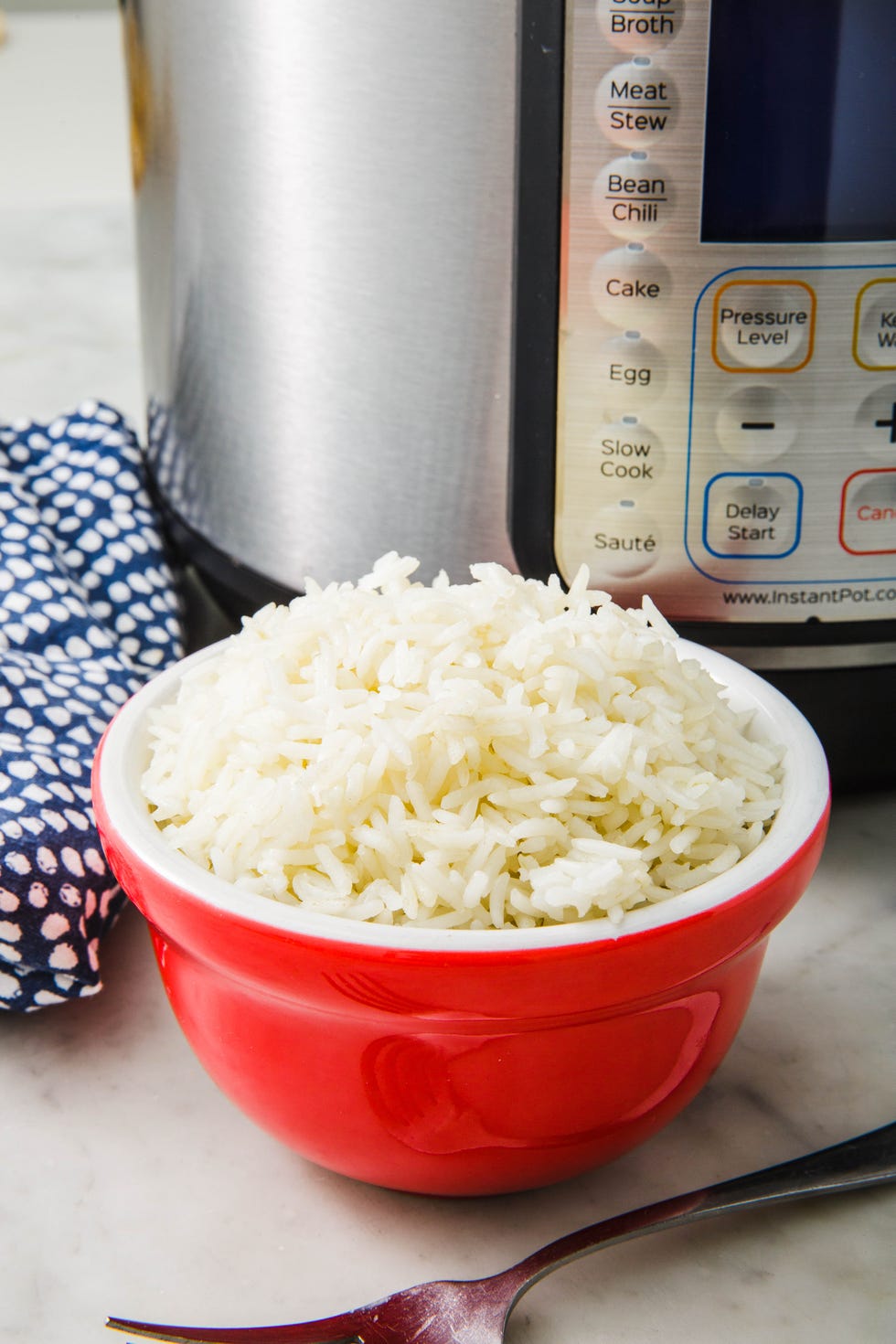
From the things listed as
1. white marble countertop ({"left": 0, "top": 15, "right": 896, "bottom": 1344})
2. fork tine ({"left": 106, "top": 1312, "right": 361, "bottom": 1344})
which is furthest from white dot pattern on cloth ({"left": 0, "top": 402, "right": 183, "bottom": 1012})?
fork tine ({"left": 106, "top": 1312, "right": 361, "bottom": 1344})

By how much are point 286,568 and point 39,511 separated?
0.66ft

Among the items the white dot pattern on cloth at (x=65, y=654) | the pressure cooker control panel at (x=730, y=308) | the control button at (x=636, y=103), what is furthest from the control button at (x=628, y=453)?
the white dot pattern on cloth at (x=65, y=654)

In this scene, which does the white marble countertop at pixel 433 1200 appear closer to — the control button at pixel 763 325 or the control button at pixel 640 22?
the control button at pixel 763 325

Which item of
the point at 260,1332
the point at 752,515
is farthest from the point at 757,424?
the point at 260,1332

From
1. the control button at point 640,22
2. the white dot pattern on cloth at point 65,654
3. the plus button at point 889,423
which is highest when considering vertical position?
the control button at point 640,22

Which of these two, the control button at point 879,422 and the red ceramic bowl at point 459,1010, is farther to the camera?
the control button at point 879,422

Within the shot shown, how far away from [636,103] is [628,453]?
13 cm

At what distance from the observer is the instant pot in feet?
1.73

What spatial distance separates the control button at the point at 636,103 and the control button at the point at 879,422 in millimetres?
127

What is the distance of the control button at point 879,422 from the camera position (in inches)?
22.4

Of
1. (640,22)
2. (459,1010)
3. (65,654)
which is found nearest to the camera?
(459,1010)

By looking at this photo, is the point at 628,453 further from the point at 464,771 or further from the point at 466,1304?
the point at 466,1304

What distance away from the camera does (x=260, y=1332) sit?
16.9 inches

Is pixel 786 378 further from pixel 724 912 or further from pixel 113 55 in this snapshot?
pixel 113 55
